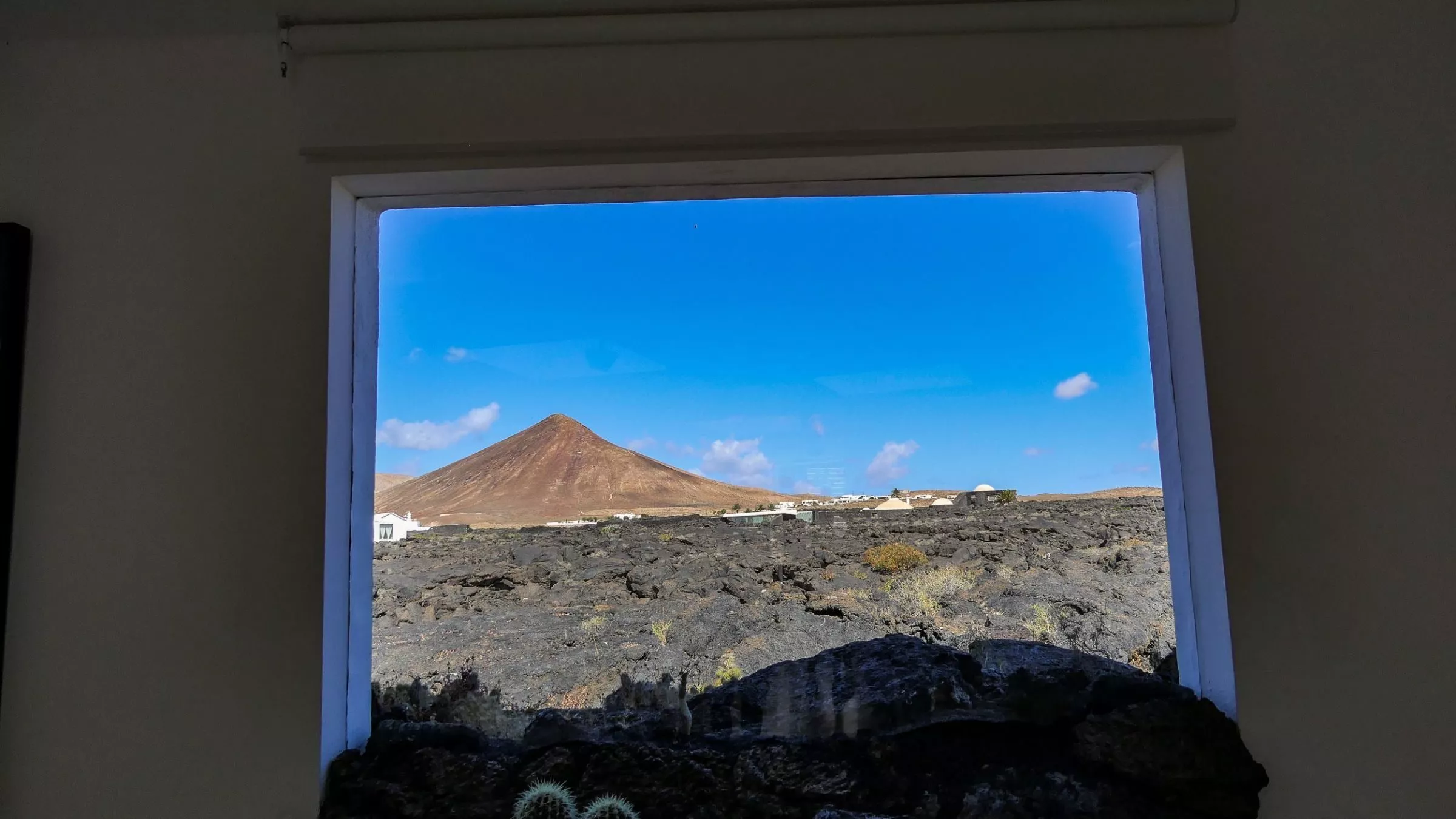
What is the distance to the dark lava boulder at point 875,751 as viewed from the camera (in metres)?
1.33

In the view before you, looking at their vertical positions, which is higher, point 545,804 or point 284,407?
point 284,407

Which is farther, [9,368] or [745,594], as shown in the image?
[745,594]

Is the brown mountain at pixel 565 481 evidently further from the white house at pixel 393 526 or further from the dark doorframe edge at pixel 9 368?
the dark doorframe edge at pixel 9 368

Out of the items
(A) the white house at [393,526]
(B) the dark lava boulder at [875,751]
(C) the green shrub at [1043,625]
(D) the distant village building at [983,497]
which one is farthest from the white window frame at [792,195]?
(D) the distant village building at [983,497]

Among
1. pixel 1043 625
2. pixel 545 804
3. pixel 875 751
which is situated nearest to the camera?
pixel 545 804

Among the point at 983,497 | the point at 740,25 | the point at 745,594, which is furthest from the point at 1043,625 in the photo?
the point at 740,25

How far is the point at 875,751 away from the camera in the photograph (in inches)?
58.1

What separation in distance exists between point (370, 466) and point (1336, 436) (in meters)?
2.16

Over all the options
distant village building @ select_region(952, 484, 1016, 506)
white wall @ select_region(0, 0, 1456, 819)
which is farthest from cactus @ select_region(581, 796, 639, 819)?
distant village building @ select_region(952, 484, 1016, 506)

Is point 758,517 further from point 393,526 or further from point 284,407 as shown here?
point 284,407

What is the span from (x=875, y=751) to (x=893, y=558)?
443 mm

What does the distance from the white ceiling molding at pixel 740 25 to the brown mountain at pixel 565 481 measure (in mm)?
893

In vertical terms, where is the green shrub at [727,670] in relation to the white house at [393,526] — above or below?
below

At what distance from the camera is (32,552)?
1393 millimetres
